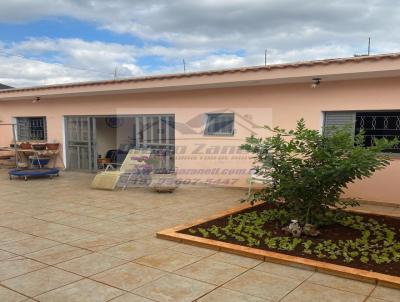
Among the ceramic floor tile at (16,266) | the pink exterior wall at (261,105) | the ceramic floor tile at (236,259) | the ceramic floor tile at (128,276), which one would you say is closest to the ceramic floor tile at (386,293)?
the ceramic floor tile at (236,259)

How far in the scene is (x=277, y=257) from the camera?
175 inches

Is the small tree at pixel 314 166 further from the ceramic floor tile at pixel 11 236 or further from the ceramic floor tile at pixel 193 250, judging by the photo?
the ceramic floor tile at pixel 11 236

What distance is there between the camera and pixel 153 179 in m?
9.35

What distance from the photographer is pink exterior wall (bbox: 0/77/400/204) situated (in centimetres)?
761

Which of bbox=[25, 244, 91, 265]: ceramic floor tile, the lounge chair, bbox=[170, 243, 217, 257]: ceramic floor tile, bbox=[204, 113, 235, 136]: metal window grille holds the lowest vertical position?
bbox=[170, 243, 217, 257]: ceramic floor tile

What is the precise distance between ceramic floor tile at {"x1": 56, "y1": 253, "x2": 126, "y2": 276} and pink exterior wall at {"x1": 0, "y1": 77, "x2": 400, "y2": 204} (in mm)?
Answer: 5738

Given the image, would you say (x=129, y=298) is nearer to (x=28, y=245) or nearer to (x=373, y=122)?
(x=28, y=245)

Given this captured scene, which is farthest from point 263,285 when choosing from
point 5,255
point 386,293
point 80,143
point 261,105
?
point 80,143

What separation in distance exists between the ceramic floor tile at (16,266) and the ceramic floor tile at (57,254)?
0.37 ft

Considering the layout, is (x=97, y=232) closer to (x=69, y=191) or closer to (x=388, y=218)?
(x=69, y=191)

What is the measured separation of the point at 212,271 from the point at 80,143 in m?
10.4

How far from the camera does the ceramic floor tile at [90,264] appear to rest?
163 inches

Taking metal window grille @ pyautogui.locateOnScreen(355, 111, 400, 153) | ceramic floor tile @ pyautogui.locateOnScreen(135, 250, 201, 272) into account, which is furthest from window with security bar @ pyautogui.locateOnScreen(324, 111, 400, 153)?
ceramic floor tile @ pyautogui.locateOnScreen(135, 250, 201, 272)

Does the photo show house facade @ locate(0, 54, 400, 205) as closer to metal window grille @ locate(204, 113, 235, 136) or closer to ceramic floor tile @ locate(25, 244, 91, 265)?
metal window grille @ locate(204, 113, 235, 136)
